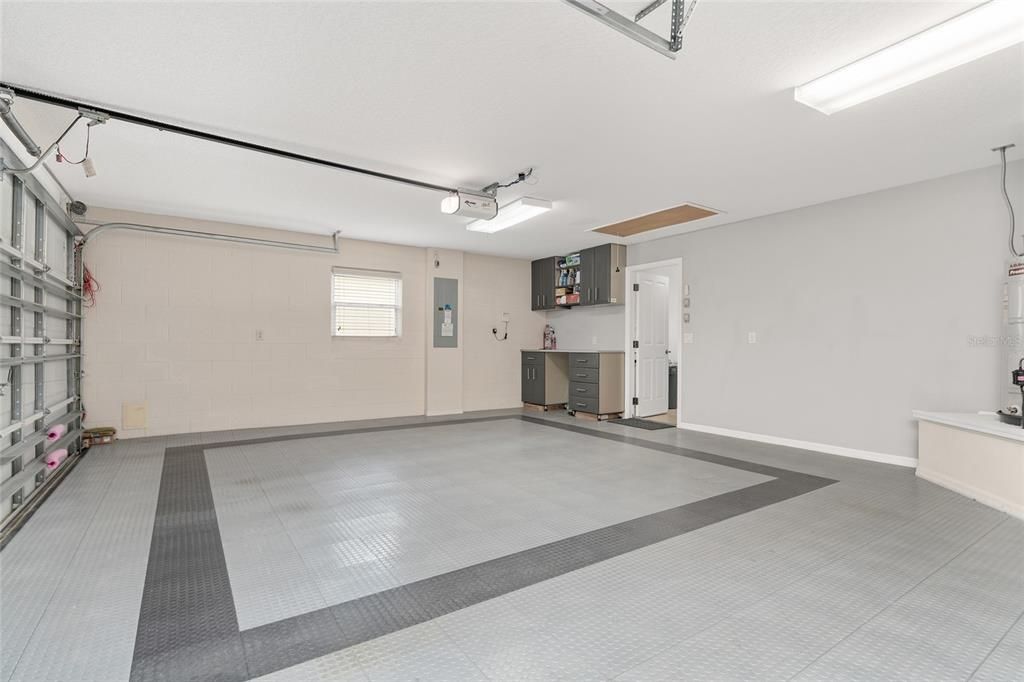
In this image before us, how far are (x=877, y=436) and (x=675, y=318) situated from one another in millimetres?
4847

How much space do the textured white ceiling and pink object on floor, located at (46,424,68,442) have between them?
2.16 metres

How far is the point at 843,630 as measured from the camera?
1797mm

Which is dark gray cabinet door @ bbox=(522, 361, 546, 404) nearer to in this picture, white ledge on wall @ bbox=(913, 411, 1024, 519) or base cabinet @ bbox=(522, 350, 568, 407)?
base cabinet @ bbox=(522, 350, 568, 407)

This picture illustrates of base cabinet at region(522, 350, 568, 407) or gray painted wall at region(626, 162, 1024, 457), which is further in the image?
base cabinet at region(522, 350, 568, 407)

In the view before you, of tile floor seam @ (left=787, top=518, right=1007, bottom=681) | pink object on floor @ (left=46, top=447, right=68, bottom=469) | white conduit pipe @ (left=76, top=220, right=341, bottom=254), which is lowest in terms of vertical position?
tile floor seam @ (left=787, top=518, right=1007, bottom=681)

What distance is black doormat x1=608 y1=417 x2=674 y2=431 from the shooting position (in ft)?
20.4

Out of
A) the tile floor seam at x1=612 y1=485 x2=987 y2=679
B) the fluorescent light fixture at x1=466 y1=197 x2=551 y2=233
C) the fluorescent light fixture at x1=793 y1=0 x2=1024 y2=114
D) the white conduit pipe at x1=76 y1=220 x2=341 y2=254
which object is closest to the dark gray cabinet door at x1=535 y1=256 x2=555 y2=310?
the fluorescent light fixture at x1=466 y1=197 x2=551 y2=233

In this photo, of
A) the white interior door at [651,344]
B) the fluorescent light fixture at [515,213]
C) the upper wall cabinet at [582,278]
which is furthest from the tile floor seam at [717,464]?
the fluorescent light fixture at [515,213]

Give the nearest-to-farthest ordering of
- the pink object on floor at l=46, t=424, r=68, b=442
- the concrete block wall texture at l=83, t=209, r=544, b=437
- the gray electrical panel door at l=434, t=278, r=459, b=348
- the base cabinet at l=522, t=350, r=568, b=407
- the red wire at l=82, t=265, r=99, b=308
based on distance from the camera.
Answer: the pink object on floor at l=46, t=424, r=68, b=442, the red wire at l=82, t=265, r=99, b=308, the concrete block wall texture at l=83, t=209, r=544, b=437, the gray electrical panel door at l=434, t=278, r=459, b=348, the base cabinet at l=522, t=350, r=568, b=407

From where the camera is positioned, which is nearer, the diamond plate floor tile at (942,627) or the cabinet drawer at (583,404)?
the diamond plate floor tile at (942,627)

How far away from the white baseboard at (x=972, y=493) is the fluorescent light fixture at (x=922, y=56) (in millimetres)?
2714

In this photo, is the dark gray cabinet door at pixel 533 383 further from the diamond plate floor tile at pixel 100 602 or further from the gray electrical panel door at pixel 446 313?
the diamond plate floor tile at pixel 100 602

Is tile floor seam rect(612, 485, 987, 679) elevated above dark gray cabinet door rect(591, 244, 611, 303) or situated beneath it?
situated beneath

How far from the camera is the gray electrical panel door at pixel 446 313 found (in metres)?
7.31
